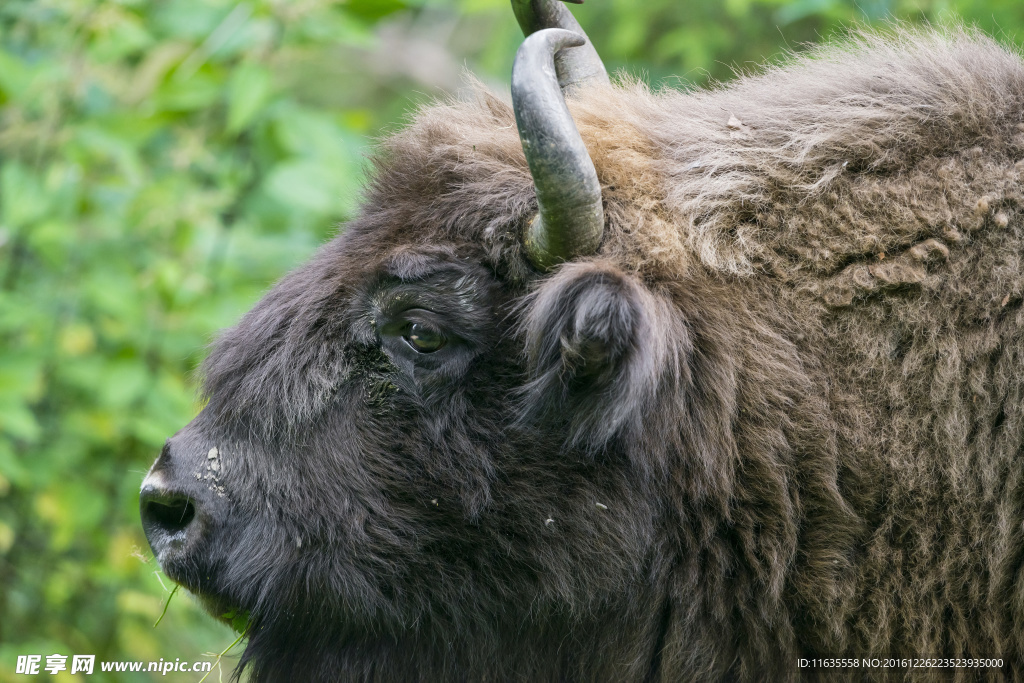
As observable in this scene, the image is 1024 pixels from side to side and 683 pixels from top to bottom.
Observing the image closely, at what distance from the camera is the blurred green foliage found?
17.4ft

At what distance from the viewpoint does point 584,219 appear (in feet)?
8.99

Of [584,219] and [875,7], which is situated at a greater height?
[875,7]

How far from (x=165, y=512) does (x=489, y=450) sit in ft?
3.73

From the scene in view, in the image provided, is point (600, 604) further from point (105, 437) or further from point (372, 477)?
point (105, 437)

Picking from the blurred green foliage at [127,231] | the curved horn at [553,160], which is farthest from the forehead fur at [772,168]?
the blurred green foliage at [127,231]

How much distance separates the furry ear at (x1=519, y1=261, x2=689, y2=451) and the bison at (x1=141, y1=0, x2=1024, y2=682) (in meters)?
0.01

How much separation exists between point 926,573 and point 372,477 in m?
1.72

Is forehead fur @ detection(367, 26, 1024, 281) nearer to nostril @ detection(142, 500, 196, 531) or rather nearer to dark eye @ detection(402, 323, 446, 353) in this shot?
dark eye @ detection(402, 323, 446, 353)

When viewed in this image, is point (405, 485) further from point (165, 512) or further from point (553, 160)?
point (553, 160)

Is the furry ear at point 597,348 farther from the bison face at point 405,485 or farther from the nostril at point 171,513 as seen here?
the nostril at point 171,513

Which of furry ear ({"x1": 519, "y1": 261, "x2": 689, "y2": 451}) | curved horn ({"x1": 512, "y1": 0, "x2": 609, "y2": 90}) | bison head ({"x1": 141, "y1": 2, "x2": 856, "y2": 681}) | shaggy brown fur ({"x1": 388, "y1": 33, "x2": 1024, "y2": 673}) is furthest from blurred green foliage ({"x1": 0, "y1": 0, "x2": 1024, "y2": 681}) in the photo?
furry ear ({"x1": 519, "y1": 261, "x2": 689, "y2": 451})

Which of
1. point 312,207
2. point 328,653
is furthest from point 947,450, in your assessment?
point 312,207

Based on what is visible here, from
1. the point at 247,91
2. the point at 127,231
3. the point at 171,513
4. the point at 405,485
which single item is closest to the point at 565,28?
the point at 405,485

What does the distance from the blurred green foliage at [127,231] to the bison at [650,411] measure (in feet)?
7.39
